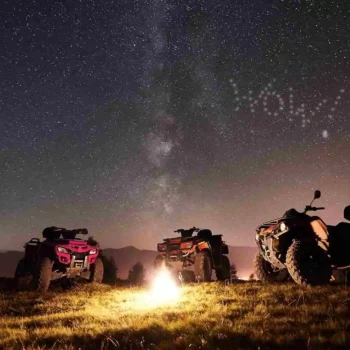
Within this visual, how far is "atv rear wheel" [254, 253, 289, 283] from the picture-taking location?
35.4 ft

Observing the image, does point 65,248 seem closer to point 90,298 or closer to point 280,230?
point 90,298

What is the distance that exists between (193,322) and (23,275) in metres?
7.24

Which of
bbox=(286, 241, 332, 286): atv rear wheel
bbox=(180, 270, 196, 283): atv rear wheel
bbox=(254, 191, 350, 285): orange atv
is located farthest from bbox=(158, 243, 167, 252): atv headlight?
bbox=(286, 241, 332, 286): atv rear wheel

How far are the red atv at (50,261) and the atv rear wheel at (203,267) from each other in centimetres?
337

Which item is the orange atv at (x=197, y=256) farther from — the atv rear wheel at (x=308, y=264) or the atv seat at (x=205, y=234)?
the atv rear wheel at (x=308, y=264)

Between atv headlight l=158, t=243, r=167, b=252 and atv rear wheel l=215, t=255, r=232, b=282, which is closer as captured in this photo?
atv rear wheel l=215, t=255, r=232, b=282

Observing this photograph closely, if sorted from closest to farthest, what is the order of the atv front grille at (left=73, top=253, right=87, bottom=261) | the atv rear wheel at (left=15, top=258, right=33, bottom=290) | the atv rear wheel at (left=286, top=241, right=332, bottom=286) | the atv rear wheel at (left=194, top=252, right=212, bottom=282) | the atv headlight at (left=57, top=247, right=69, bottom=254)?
the atv rear wheel at (left=286, top=241, right=332, bottom=286) < the atv rear wheel at (left=15, top=258, right=33, bottom=290) < the atv headlight at (left=57, top=247, right=69, bottom=254) < the atv front grille at (left=73, top=253, right=87, bottom=261) < the atv rear wheel at (left=194, top=252, right=212, bottom=282)

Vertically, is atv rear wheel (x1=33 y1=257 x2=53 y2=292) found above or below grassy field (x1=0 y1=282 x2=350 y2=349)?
above

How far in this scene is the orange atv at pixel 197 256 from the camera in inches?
491

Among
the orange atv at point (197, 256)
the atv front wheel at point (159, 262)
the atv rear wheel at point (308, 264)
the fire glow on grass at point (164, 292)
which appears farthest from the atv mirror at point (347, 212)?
the atv front wheel at point (159, 262)

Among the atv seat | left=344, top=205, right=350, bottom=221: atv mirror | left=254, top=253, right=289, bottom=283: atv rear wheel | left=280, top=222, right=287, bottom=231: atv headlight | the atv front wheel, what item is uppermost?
the atv seat

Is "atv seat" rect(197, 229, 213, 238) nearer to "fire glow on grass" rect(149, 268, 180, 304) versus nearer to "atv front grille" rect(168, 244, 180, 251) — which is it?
"atv front grille" rect(168, 244, 180, 251)

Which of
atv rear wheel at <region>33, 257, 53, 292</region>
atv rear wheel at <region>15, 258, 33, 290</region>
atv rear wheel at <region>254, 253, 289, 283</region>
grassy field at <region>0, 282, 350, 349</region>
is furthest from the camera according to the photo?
atv rear wheel at <region>15, 258, 33, 290</region>

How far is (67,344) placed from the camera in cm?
504
